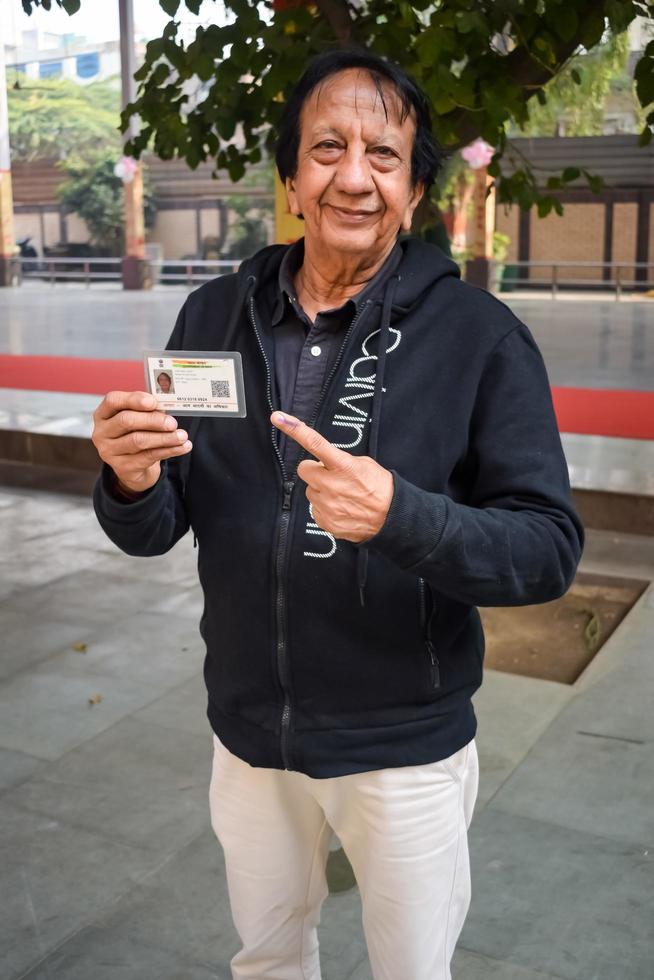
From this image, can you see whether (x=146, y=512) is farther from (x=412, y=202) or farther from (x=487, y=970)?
(x=487, y=970)

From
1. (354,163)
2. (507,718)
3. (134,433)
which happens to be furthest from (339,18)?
(507,718)

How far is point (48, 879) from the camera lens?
3.15 m

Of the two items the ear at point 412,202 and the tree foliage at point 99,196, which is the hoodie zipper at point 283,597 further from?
the tree foliage at point 99,196

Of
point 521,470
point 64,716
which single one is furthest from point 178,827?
point 521,470

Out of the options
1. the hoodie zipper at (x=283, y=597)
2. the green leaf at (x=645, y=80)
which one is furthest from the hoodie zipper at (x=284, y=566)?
the green leaf at (x=645, y=80)

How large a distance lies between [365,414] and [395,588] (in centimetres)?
29

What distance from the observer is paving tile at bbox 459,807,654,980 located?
2768 mm

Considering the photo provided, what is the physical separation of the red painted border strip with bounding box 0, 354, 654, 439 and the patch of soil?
3.80 m

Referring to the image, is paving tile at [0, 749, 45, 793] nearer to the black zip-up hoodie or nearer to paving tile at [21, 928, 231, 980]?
paving tile at [21, 928, 231, 980]

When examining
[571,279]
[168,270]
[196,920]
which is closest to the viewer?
[196,920]

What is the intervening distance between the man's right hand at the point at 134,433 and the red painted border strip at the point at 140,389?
8.02 meters

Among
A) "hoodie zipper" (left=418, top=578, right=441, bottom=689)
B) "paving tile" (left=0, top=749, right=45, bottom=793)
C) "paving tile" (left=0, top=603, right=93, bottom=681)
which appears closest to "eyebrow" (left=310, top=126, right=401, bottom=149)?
"hoodie zipper" (left=418, top=578, right=441, bottom=689)

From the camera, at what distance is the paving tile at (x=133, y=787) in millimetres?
3453

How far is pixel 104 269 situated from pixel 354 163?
12.0 m
